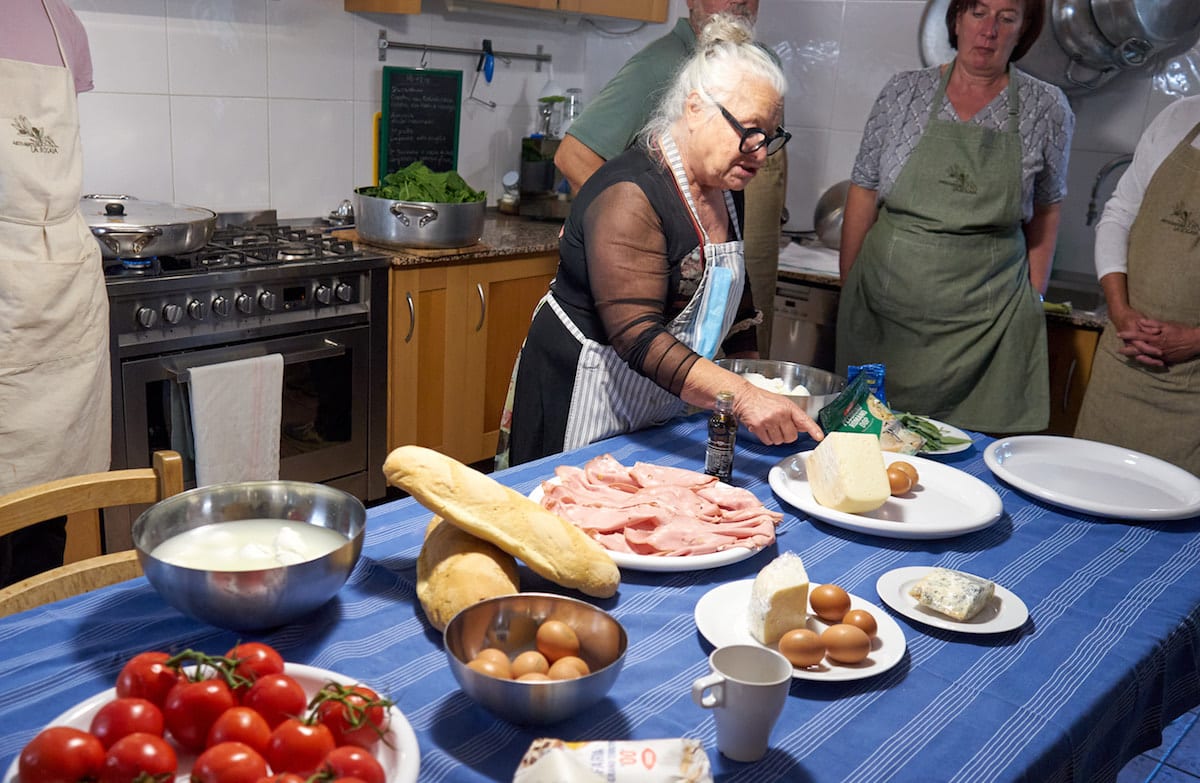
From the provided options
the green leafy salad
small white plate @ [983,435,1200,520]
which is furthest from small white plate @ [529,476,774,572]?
the green leafy salad

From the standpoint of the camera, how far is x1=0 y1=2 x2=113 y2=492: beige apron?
81.4 inches

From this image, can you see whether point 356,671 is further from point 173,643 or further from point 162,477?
point 162,477

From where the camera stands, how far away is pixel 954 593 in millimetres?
1263

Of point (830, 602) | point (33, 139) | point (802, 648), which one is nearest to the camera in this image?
point (802, 648)

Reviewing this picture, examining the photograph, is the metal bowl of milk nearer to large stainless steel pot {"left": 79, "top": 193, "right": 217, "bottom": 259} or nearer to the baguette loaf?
the baguette loaf

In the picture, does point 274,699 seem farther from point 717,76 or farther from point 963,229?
point 963,229

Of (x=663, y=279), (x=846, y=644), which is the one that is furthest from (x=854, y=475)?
(x=663, y=279)

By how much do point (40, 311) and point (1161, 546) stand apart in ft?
7.08

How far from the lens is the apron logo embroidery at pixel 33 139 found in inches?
81.3

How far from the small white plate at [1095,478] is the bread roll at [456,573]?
995 millimetres

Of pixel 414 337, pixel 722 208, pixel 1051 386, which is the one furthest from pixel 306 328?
pixel 1051 386

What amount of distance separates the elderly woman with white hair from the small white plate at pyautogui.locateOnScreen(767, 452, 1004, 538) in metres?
0.11

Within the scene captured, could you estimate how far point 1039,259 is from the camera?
292 centimetres

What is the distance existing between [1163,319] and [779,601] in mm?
1987
